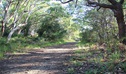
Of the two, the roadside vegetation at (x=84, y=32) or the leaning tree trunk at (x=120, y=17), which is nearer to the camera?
the roadside vegetation at (x=84, y=32)

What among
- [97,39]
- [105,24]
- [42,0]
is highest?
[42,0]

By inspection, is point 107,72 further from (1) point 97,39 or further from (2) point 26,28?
(2) point 26,28

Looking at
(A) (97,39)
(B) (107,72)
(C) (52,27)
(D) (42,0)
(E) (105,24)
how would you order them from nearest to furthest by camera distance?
1. (B) (107,72)
2. (A) (97,39)
3. (E) (105,24)
4. (D) (42,0)
5. (C) (52,27)

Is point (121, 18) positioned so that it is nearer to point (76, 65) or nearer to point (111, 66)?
point (76, 65)

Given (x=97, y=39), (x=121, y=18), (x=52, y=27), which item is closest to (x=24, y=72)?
(x=121, y=18)

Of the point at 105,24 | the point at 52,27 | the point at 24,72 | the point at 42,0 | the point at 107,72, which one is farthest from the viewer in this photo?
the point at 52,27

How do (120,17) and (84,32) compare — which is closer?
(120,17)

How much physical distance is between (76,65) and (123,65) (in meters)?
2.39

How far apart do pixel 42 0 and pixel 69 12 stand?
797 cm

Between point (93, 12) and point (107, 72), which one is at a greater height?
point (93, 12)

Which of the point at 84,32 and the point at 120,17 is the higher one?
the point at 120,17

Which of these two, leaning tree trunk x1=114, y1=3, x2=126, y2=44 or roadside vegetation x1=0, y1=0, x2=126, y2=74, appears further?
leaning tree trunk x1=114, y1=3, x2=126, y2=44

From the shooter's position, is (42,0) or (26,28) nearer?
(42,0)

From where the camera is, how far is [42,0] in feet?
80.4
